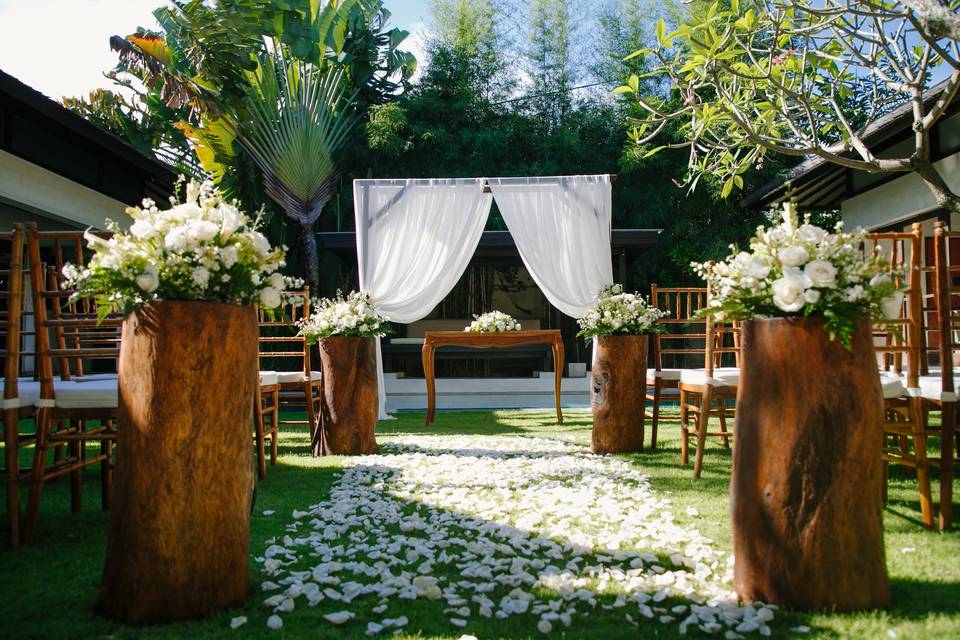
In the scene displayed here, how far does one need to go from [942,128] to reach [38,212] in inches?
423

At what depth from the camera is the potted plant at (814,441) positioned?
6.14ft

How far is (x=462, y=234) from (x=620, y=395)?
3.38 m

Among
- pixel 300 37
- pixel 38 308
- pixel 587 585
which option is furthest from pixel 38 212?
pixel 587 585

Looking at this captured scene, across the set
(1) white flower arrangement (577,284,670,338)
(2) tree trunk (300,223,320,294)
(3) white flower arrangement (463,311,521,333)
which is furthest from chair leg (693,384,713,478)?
(2) tree trunk (300,223,320,294)

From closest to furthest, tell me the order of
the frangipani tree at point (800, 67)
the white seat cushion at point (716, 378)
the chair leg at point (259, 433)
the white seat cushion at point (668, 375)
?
the frangipani tree at point (800, 67), the white seat cushion at point (716, 378), the chair leg at point (259, 433), the white seat cushion at point (668, 375)

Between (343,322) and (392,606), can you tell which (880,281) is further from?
(343,322)

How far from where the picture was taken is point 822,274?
1913 mm

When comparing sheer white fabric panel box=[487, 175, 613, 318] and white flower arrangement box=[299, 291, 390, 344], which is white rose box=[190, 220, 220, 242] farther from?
sheer white fabric panel box=[487, 175, 613, 318]

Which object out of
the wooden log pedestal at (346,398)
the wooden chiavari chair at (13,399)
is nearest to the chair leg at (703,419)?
the wooden log pedestal at (346,398)

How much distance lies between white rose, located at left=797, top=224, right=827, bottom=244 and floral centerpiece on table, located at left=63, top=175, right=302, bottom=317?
165 centimetres

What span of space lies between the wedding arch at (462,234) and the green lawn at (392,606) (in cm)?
366

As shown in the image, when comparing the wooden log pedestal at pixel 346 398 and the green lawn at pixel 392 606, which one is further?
the wooden log pedestal at pixel 346 398

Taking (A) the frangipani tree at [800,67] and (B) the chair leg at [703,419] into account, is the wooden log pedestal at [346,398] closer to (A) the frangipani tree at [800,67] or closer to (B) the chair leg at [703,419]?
(B) the chair leg at [703,419]

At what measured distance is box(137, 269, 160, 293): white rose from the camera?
1930 mm
